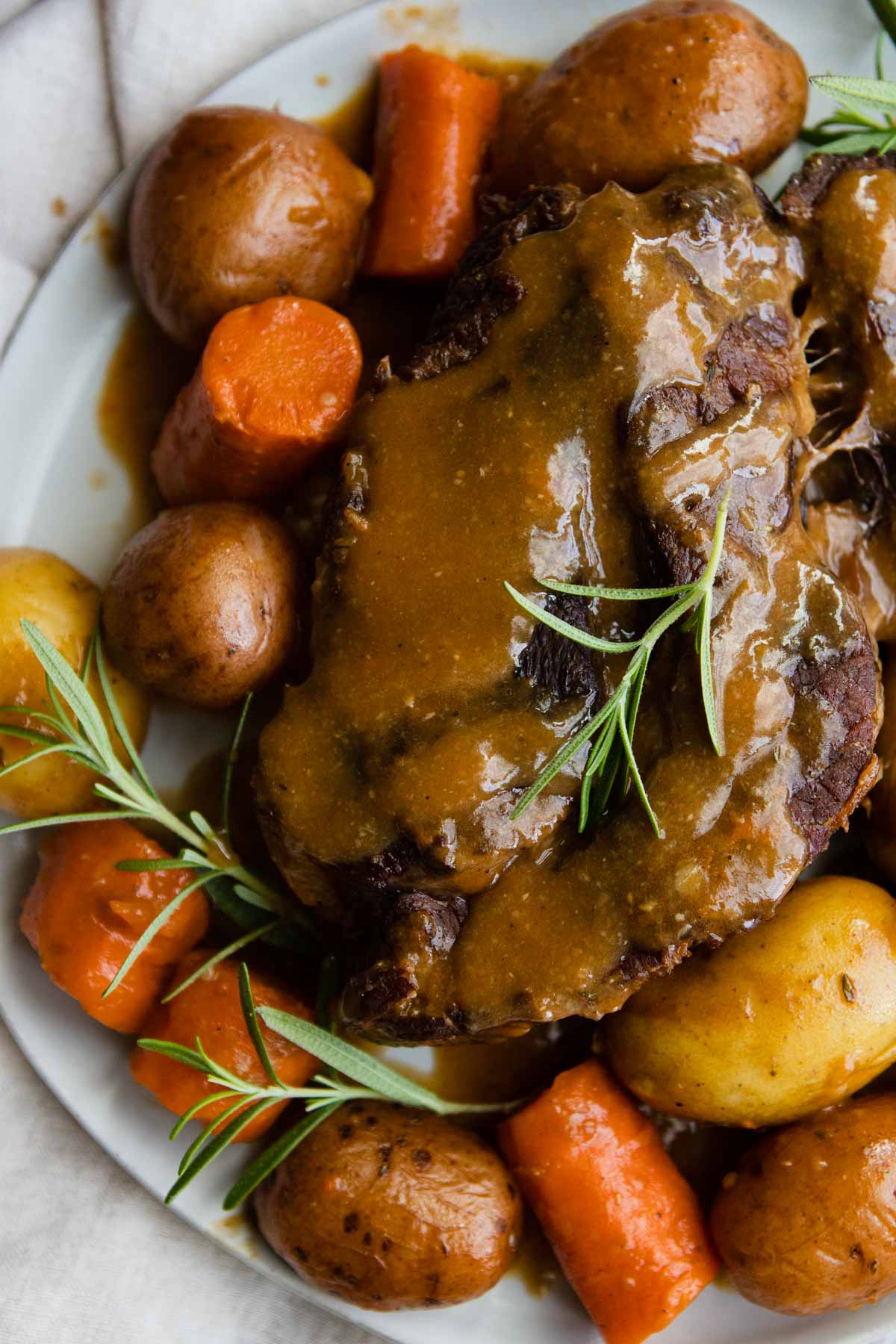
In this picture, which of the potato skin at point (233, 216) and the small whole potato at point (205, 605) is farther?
the potato skin at point (233, 216)

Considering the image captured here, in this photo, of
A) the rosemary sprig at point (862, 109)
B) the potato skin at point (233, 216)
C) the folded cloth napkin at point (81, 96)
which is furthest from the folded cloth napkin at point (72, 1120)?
the rosemary sprig at point (862, 109)

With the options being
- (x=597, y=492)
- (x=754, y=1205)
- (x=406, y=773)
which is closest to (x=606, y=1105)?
(x=754, y=1205)

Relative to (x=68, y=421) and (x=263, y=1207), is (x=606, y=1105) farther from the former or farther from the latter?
(x=68, y=421)

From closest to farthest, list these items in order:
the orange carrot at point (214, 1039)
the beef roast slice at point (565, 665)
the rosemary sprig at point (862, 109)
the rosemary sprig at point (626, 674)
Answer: the rosemary sprig at point (626, 674) < the beef roast slice at point (565, 665) < the rosemary sprig at point (862, 109) < the orange carrot at point (214, 1039)

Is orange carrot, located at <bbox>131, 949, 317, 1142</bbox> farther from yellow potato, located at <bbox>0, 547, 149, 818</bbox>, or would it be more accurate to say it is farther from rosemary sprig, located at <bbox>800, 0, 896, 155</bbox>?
rosemary sprig, located at <bbox>800, 0, 896, 155</bbox>

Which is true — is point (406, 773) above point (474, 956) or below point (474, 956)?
above

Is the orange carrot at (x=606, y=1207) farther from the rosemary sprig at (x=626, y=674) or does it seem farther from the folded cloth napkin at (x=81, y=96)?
the folded cloth napkin at (x=81, y=96)
